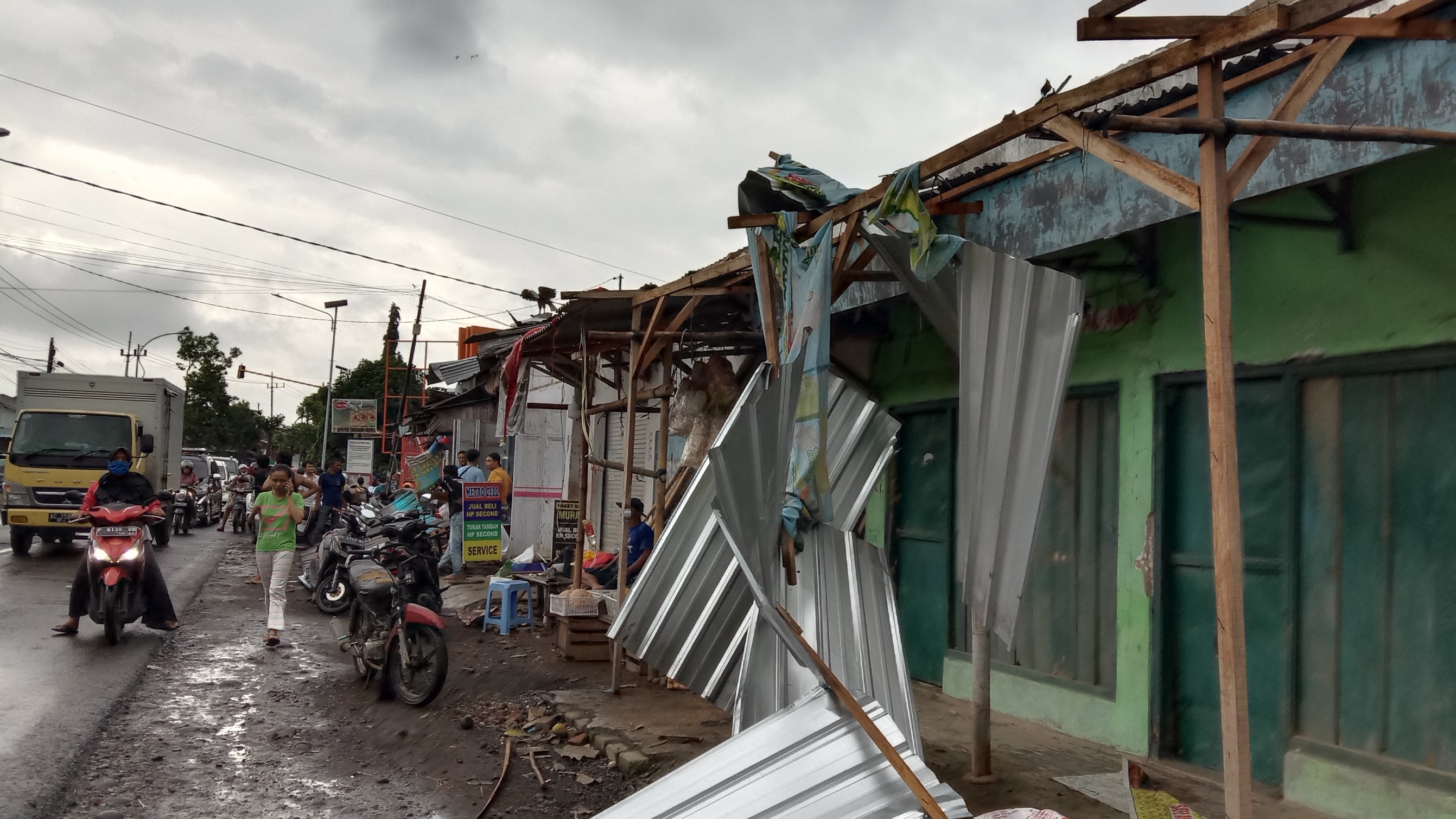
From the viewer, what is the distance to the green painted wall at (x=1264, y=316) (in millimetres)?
4238

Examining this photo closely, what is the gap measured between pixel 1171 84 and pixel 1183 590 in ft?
10.2

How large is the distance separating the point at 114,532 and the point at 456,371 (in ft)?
58.5

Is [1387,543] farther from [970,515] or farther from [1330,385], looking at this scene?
[970,515]

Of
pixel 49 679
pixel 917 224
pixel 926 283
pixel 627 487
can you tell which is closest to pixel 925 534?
pixel 627 487

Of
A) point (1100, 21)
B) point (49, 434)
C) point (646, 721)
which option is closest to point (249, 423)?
point (49, 434)

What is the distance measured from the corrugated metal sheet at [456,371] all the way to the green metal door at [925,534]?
18877 mm

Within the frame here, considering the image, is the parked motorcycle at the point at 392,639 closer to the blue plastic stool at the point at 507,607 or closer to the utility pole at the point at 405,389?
the blue plastic stool at the point at 507,607

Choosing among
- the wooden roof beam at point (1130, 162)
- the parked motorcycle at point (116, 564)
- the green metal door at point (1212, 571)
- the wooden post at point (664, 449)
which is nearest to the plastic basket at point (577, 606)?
the wooden post at point (664, 449)

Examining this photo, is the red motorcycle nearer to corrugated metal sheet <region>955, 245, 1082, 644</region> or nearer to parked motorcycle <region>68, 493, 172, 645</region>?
parked motorcycle <region>68, 493, 172, 645</region>

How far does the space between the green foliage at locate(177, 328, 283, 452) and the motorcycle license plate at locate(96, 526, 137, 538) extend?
130 feet

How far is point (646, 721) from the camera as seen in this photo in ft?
22.2

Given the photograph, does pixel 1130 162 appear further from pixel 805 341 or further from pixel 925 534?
pixel 925 534

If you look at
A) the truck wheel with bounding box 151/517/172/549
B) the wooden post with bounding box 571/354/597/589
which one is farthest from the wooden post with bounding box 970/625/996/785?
the truck wheel with bounding box 151/517/172/549

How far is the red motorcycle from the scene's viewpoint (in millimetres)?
9000
